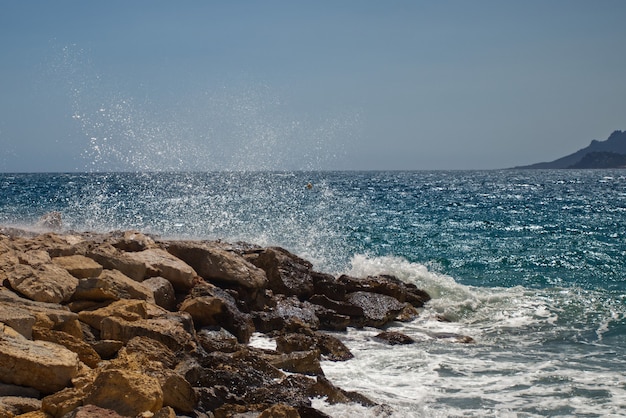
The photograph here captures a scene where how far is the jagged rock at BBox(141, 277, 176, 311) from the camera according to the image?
34.3 ft

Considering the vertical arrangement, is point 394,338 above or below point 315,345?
below

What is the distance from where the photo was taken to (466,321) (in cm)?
1490

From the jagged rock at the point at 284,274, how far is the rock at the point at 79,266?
475cm

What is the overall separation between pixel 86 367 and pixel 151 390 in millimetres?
1011

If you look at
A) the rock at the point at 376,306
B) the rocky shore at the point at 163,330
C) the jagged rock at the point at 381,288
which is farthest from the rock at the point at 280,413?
the jagged rock at the point at 381,288

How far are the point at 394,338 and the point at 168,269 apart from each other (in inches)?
160

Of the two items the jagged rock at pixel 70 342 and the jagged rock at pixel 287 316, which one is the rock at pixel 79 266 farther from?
the jagged rock at pixel 287 316

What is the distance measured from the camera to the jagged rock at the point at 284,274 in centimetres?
1387

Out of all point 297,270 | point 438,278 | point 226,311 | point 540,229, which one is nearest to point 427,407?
point 226,311

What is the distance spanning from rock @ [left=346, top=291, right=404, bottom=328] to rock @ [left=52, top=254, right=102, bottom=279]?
554 cm

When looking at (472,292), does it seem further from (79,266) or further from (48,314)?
(48,314)

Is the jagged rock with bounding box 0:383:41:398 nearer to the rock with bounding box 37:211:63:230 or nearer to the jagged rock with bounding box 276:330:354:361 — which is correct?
the jagged rock with bounding box 276:330:354:361

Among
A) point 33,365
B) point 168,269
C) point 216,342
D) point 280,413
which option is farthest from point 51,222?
point 280,413

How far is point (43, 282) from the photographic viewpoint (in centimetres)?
853
